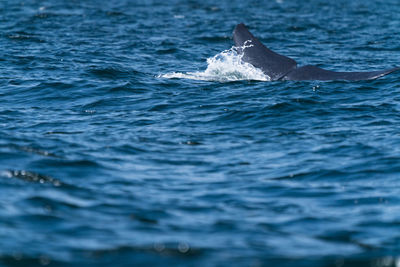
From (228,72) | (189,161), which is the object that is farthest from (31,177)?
(228,72)

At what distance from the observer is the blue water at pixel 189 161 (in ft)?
23.3

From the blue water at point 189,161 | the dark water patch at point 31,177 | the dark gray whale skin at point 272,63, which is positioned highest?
the dark gray whale skin at point 272,63

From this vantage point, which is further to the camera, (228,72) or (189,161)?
(228,72)

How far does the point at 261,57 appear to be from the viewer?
16000 mm

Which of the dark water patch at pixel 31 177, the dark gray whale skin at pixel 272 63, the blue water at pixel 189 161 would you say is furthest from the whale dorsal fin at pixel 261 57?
the dark water patch at pixel 31 177

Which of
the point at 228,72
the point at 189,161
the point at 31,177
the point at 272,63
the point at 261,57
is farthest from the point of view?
the point at 228,72

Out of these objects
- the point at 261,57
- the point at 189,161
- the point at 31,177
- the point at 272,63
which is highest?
the point at 261,57

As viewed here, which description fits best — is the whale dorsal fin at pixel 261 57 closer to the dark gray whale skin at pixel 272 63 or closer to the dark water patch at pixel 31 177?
the dark gray whale skin at pixel 272 63

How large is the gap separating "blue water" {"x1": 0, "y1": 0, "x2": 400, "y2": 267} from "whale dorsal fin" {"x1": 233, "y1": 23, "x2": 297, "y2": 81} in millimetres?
382

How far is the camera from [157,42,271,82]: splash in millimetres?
16422

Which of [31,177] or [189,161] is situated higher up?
[31,177]

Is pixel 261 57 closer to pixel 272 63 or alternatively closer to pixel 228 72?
pixel 272 63

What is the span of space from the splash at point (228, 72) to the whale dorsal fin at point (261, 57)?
8cm

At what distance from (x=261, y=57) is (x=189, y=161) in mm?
6046
